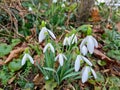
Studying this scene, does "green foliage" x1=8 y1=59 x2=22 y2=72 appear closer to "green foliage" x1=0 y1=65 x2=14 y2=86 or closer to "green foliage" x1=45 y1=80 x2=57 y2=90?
"green foliage" x1=0 y1=65 x2=14 y2=86

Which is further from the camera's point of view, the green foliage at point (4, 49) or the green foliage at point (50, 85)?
the green foliage at point (4, 49)

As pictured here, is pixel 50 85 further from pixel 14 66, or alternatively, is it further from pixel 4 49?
pixel 4 49

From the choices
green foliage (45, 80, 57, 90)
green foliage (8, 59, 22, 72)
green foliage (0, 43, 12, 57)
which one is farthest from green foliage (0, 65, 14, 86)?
green foliage (45, 80, 57, 90)

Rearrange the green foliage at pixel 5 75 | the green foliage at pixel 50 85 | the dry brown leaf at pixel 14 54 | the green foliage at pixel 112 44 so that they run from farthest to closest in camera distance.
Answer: the green foliage at pixel 112 44
the dry brown leaf at pixel 14 54
the green foliage at pixel 5 75
the green foliage at pixel 50 85

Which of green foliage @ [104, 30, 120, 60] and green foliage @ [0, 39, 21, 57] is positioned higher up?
green foliage @ [0, 39, 21, 57]

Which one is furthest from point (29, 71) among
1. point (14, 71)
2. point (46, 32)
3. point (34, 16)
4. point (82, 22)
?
point (82, 22)

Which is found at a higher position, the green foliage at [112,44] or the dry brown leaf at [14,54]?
the dry brown leaf at [14,54]

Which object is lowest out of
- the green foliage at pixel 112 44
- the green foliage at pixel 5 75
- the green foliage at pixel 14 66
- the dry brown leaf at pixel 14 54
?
the green foliage at pixel 112 44

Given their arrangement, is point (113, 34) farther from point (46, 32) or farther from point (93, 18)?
point (46, 32)

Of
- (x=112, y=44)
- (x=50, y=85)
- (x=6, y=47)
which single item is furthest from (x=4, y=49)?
(x=112, y=44)

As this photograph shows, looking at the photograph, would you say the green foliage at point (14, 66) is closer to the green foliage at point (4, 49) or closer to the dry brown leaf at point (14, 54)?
the dry brown leaf at point (14, 54)

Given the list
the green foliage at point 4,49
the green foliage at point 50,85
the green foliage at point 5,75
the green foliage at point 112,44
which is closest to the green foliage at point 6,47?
the green foliage at point 4,49
